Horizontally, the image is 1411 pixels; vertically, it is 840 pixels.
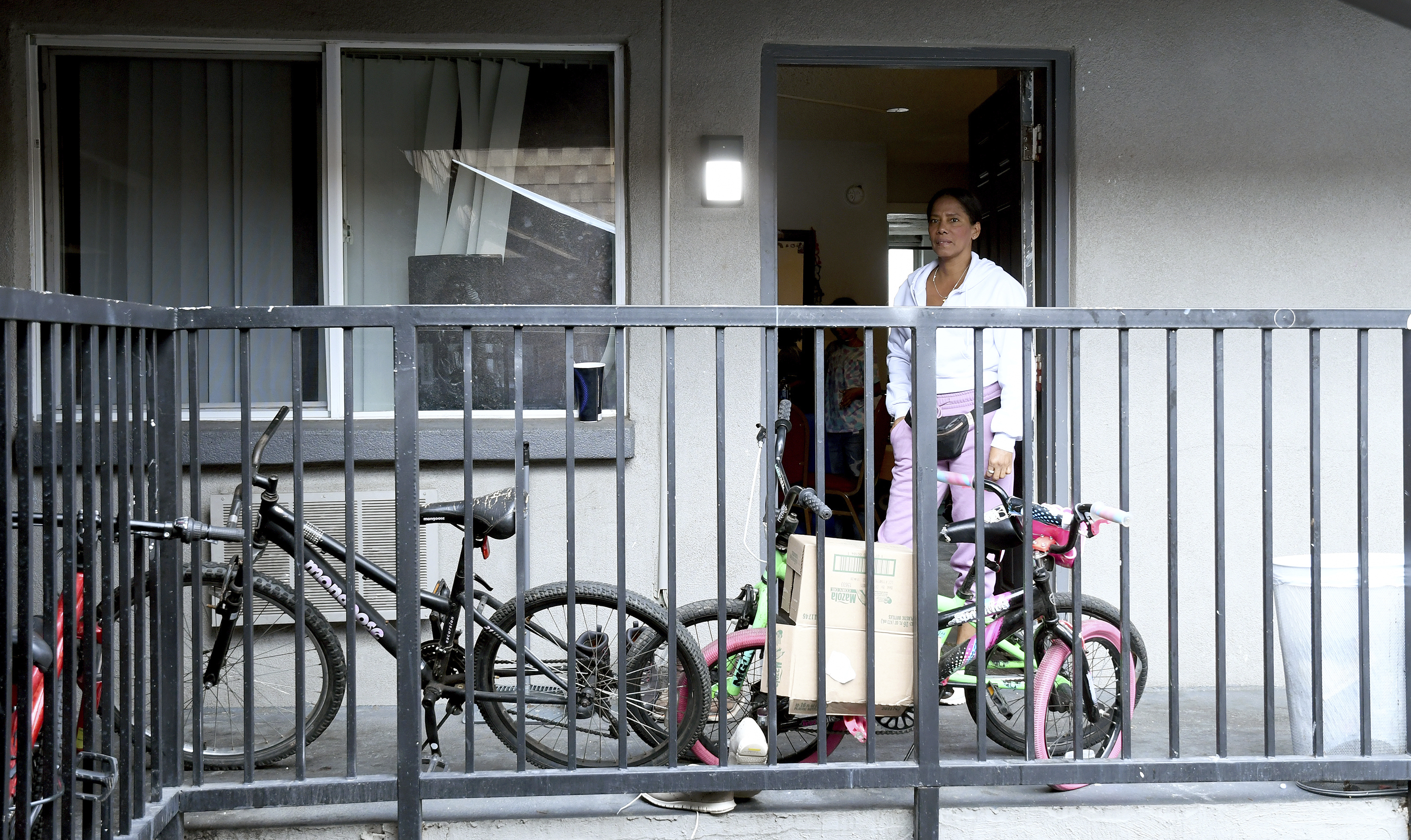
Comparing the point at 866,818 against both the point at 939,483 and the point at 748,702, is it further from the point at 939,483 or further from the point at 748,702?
the point at 939,483

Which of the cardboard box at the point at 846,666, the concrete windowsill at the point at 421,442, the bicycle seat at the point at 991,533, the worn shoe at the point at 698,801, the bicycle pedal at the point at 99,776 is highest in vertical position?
the concrete windowsill at the point at 421,442

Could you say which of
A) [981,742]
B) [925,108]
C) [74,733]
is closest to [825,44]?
[981,742]

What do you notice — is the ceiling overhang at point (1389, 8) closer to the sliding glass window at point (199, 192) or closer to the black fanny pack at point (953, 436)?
the black fanny pack at point (953, 436)

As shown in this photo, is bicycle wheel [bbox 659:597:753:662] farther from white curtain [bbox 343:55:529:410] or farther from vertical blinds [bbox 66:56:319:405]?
vertical blinds [bbox 66:56:319:405]

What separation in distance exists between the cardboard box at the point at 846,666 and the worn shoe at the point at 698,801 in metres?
0.32

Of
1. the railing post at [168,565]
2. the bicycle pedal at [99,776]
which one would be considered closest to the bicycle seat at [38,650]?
the bicycle pedal at [99,776]

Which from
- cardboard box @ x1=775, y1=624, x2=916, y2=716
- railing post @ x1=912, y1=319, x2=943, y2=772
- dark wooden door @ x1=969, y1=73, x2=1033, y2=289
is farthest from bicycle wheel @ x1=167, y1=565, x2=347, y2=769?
dark wooden door @ x1=969, y1=73, x2=1033, y2=289

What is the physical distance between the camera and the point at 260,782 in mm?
2781

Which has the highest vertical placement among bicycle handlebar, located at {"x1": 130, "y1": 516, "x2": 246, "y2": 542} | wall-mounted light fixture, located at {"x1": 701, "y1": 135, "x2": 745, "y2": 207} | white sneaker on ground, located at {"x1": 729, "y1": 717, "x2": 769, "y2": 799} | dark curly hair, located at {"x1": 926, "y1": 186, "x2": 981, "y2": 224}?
wall-mounted light fixture, located at {"x1": 701, "y1": 135, "x2": 745, "y2": 207}

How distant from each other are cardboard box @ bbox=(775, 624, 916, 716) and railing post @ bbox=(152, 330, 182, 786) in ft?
4.94

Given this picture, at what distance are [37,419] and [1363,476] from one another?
13.9 ft

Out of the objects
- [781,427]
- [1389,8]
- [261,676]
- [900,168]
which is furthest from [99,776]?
[900,168]

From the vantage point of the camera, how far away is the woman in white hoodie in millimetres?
3941

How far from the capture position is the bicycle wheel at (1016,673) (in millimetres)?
3385
